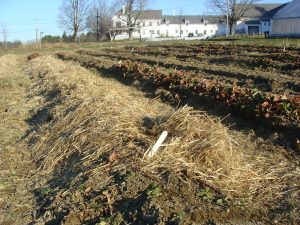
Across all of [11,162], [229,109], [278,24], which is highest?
[278,24]

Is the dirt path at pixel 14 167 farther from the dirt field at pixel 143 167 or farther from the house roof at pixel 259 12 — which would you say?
the house roof at pixel 259 12

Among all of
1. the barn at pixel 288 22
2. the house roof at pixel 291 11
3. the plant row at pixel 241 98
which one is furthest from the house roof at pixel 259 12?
the plant row at pixel 241 98

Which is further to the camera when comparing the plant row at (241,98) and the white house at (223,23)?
the white house at (223,23)

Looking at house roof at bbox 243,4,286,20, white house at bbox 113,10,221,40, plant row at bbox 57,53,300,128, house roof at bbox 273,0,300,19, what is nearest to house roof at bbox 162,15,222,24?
white house at bbox 113,10,221,40

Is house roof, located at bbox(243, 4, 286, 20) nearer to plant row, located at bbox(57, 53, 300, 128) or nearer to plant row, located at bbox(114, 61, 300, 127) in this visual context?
plant row, located at bbox(57, 53, 300, 128)

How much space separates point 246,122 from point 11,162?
4254mm

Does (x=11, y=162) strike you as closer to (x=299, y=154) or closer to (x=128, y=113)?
(x=128, y=113)

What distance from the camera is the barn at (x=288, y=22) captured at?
4269 cm

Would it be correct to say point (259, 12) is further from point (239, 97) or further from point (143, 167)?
point (143, 167)

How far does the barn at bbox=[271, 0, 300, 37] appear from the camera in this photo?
140 ft

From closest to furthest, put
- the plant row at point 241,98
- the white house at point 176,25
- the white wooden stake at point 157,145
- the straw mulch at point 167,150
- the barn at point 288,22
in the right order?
the straw mulch at point 167,150 < the white wooden stake at point 157,145 < the plant row at point 241,98 < the barn at point 288,22 < the white house at point 176,25

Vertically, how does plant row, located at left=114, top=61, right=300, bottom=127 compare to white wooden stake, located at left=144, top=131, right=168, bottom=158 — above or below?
above

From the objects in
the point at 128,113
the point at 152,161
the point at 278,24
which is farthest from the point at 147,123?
the point at 278,24

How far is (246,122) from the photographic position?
7.52 m
